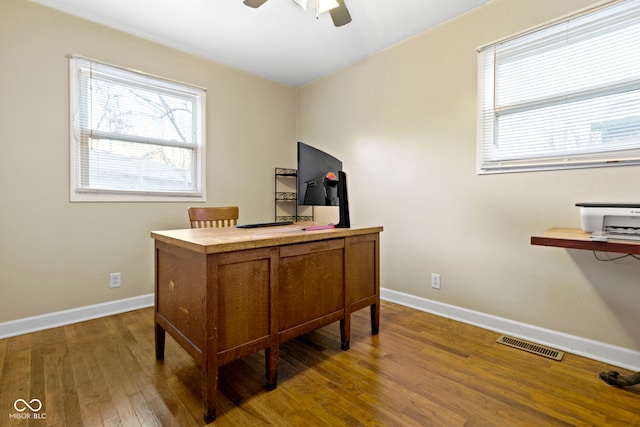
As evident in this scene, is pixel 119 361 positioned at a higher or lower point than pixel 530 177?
lower

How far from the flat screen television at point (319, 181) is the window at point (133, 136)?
5.75 feet

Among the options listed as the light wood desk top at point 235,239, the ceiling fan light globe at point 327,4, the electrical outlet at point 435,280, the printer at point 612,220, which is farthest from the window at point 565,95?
the light wood desk top at point 235,239

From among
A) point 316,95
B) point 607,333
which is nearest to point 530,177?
point 607,333

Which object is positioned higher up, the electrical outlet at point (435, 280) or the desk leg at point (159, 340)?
the electrical outlet at point (435, 280)

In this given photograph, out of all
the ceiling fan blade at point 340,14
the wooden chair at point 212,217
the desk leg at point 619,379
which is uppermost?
Answer: the ceiling fan blade at point 340,14

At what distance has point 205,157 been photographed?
11.0 feet

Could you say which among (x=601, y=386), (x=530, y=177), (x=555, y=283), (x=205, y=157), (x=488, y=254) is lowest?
(x=601, y=386)

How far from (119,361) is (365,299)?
170 cm

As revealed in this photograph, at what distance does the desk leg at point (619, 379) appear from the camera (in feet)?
5.35

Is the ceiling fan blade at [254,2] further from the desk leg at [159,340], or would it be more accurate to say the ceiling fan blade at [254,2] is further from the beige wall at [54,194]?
the desk leg at [159,340]

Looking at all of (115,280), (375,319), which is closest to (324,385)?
(375,319)

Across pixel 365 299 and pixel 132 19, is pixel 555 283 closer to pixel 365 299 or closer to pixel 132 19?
pixel 365 299

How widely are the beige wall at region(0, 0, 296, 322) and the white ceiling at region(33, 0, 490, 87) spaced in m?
0.17

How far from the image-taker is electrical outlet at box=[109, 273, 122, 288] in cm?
276
